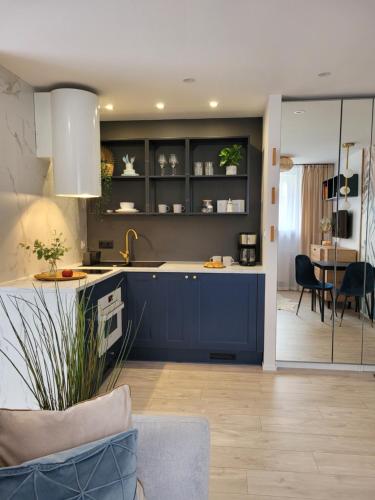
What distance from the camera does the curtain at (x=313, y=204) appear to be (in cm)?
321

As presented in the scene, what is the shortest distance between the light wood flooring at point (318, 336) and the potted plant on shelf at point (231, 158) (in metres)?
1.36

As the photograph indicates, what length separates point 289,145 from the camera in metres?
3.17

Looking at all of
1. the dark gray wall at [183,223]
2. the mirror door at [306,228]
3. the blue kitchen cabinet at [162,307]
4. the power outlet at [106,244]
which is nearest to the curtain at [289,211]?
the mirror door at [306,228]

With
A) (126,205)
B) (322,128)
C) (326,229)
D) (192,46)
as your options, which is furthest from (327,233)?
(126,205)

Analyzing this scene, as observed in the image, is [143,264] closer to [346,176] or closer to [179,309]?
[179,309]

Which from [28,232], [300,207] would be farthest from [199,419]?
[300,207]

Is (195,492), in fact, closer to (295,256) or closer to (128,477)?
(128,477)

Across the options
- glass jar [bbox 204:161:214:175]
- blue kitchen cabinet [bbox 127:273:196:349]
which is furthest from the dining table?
glass jar [bbox 204:161:214:175]

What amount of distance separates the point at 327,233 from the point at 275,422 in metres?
1.69

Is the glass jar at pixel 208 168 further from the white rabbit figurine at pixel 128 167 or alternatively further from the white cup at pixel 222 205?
the white rabbit figurine at pixel 128 167

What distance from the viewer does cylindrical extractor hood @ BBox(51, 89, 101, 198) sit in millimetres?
2928

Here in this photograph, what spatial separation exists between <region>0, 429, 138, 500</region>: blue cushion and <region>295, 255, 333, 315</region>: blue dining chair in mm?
2678

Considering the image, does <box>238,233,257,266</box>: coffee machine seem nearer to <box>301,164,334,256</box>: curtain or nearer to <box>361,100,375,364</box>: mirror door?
<box>301,164,334,256</box>: curtain

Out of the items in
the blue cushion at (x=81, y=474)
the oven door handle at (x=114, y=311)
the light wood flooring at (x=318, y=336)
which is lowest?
the light wood flooring at (x=318, y=336)
